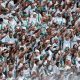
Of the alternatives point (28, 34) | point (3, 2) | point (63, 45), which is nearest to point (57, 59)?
point (63, 45)

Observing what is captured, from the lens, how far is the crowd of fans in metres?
4.42

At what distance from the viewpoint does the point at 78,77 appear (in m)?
4.57

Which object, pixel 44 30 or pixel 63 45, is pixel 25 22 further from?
pixel 63 45

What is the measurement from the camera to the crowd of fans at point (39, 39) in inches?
174

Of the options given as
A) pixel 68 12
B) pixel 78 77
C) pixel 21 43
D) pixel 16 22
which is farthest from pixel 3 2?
pixel 78 77

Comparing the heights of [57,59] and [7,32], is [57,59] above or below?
below

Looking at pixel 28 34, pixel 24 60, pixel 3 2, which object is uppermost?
pixel 3 2

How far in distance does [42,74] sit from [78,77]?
49 cm

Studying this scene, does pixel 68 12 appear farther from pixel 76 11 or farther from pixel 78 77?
pixel 78 77

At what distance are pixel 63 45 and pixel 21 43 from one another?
62 centimetres

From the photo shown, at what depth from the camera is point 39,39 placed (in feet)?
15.2

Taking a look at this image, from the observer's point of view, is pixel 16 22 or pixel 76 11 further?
pixel 76 11

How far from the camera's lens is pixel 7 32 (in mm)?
4418

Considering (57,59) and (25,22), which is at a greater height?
(25,22)
